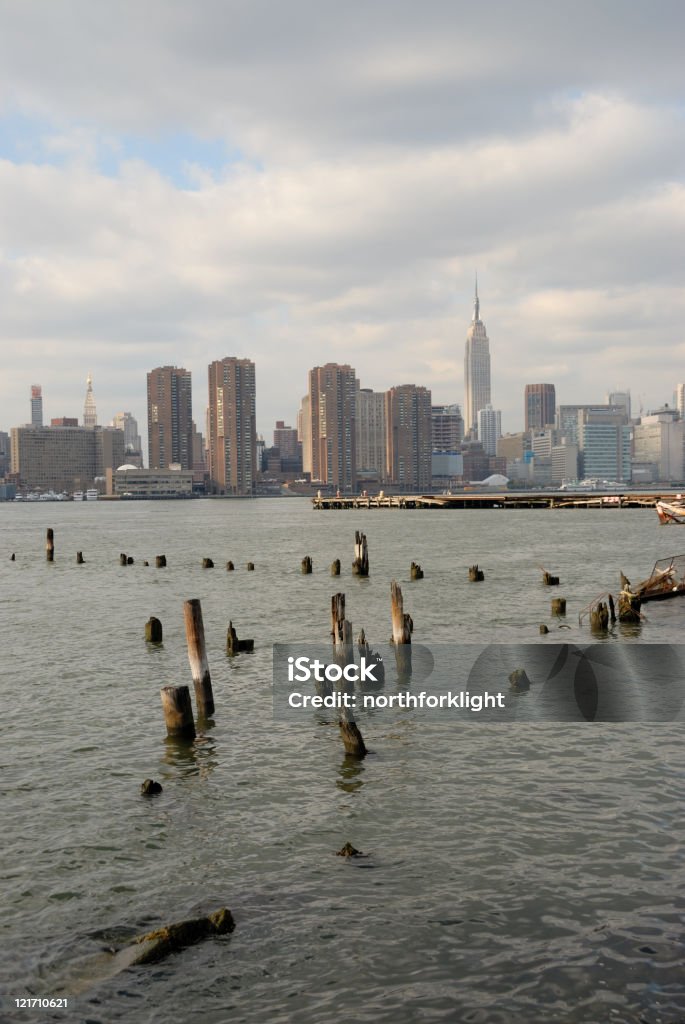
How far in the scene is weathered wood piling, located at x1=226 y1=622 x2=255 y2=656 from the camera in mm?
28394

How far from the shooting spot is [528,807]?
14.5m

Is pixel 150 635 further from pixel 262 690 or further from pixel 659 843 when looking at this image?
pixel 659 843

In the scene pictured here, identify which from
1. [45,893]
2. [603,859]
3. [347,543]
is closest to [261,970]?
[45,893]

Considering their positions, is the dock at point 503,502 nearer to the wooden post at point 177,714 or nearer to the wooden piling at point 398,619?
the wooden piling at point 398,619

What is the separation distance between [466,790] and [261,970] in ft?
20.3

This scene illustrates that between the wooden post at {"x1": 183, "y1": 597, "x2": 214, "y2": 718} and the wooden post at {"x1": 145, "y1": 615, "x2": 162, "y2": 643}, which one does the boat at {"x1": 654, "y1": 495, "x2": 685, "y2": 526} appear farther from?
the wooden post at {"x1": 183, "y1": 597, "x2": 214, "y2": 718}

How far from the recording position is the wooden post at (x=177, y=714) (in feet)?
61.5

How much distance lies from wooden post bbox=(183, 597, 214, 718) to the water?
0.49 m

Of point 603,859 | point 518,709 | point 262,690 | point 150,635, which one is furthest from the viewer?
point 150,635

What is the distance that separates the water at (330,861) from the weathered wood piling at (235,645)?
175 cm

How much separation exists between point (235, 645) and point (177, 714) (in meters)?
9.72

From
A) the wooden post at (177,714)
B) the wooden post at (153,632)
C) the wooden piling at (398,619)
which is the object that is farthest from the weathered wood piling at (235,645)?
the wooden post at (177,714)

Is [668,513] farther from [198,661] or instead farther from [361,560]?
[198,661]

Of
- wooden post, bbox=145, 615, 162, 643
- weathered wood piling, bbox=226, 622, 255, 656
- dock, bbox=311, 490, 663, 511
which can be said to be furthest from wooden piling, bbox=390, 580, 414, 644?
dock, bbox=311, 490, 663, 511
